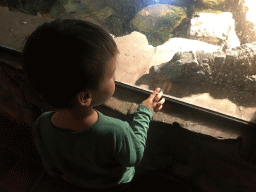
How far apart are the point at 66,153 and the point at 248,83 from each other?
3.53 ft

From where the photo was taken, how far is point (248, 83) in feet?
3.43

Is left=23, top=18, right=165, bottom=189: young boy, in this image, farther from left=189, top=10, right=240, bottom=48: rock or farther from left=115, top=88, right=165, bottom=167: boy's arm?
left=189, top=10, right=240, bottom=48: rock

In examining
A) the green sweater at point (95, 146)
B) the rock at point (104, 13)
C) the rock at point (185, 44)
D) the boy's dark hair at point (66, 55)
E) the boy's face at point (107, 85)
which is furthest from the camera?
the rock at point (104, 13)

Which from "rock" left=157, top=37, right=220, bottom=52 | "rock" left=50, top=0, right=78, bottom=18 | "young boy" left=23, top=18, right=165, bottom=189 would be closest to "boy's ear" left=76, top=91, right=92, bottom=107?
"young boy" left=23, top=18, right=165, bottom=189

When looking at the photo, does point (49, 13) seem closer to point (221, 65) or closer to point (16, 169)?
point (221, 65)

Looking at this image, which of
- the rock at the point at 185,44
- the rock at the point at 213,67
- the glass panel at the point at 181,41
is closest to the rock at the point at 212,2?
the glass panel at the point at 181,41

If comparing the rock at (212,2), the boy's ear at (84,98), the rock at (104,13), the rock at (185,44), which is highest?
the rock at (212,2)

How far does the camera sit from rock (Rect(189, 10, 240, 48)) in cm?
126

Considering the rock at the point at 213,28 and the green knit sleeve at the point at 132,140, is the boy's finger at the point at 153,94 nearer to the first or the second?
the green knit sleeve at the point at 132,140

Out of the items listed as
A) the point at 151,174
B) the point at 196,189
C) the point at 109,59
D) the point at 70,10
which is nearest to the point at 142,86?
the point at 109,59

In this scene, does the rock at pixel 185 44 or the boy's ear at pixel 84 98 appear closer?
the boy's ear at pixel 84 98

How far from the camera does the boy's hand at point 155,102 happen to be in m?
1.00

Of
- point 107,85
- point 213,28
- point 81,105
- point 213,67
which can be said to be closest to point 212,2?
point 213,28

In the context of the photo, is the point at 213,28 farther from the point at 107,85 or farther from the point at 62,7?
the point at 62,7
